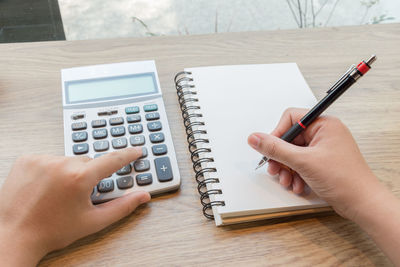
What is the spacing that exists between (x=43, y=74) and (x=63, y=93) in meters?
0.09

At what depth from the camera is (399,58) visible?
0.82 meters

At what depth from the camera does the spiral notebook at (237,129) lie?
1.75ft

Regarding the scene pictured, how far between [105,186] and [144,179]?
0.18ft

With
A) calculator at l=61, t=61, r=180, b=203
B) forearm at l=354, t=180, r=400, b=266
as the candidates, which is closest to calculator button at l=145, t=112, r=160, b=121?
calculator at l=61, t=61, r=180, b=203

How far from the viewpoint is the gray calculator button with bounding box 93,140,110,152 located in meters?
0.57

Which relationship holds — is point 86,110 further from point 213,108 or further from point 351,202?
point 351,202

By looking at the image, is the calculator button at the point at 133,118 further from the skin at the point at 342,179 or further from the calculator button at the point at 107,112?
the skin at the point at 342,179

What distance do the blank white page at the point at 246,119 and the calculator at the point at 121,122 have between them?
0.24 feet

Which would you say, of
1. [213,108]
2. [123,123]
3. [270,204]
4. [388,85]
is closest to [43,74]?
[123,123]

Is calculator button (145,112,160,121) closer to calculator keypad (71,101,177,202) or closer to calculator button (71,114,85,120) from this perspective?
calculator keypad (71,101,177,202)

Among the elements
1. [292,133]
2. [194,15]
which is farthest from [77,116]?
[194,15]

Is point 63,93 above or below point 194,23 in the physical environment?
below

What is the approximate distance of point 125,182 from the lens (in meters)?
0.53

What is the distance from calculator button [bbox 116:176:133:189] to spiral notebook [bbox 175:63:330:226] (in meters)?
0.10
